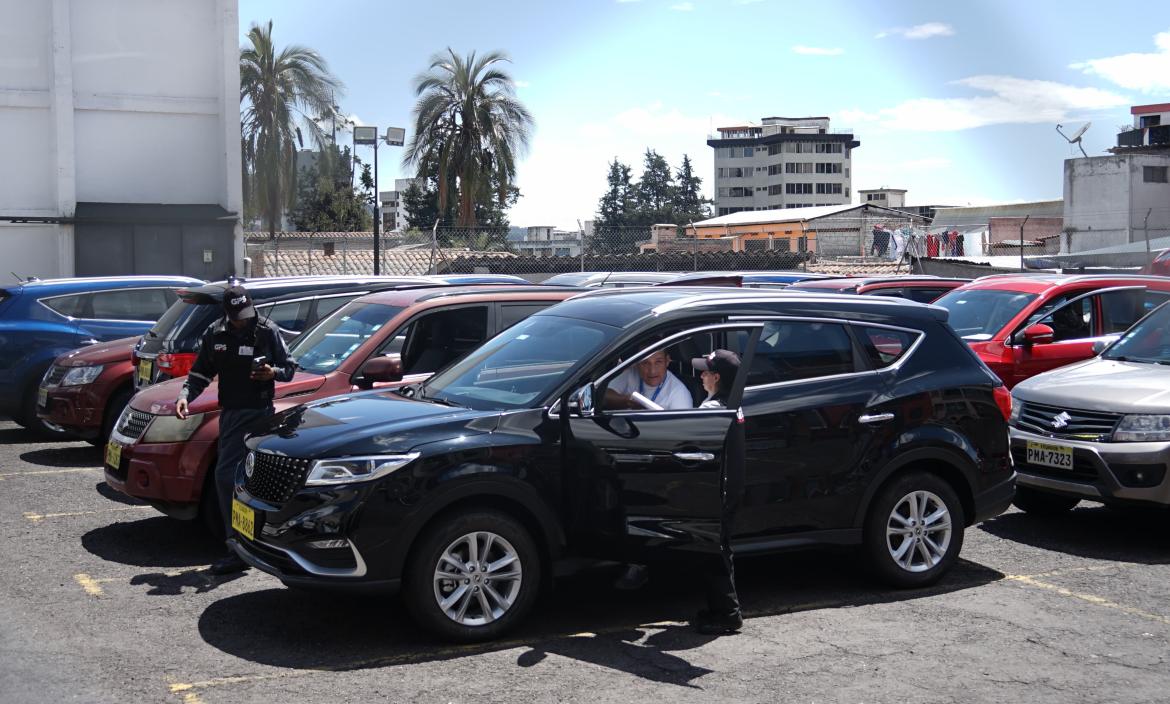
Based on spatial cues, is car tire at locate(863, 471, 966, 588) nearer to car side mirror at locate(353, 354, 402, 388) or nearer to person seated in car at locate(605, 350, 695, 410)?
person seated in car at locate(605, 350, 695, 410)

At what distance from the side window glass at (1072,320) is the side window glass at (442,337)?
6.31 meters

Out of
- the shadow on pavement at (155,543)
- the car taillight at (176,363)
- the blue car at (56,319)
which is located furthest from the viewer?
the blue car at (56,319)

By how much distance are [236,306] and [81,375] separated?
4827 mm

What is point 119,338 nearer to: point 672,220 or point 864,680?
point 864,680

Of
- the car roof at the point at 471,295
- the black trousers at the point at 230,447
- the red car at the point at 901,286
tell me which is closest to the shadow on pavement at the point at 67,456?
the car roof at the point at 471,295

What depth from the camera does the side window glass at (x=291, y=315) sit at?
10398mm

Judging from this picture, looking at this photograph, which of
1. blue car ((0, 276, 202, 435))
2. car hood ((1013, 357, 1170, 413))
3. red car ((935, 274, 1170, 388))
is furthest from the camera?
blue car ((0, 276, 202, 435))

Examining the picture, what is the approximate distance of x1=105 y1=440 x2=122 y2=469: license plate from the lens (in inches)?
313

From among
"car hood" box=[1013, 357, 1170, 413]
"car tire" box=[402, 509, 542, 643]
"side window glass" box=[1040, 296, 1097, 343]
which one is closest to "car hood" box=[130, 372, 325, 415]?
"car tire" box=[402, 509, 542, 643]

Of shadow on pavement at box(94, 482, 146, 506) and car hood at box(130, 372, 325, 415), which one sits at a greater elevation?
car hood at box(130, 372, 325, 415)

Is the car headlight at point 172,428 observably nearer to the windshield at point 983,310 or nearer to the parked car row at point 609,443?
the parked car row at point 609,443

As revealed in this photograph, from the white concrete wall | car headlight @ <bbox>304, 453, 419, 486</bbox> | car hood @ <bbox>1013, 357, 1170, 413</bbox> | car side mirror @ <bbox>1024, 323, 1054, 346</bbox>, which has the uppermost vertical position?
the white concrete wall

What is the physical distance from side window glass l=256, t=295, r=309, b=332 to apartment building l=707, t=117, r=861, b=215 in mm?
115364

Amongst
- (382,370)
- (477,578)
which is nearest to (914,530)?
(477,578)
